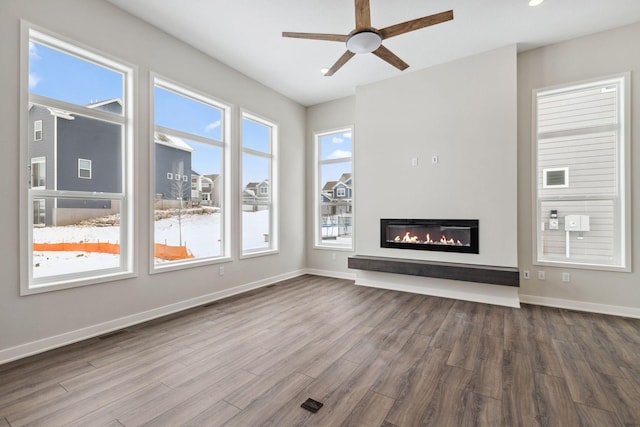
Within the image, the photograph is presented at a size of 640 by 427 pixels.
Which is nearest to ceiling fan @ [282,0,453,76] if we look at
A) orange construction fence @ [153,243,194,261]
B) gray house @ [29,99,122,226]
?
gray house @ [29,99,122,226]

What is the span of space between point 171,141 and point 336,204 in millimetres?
3242

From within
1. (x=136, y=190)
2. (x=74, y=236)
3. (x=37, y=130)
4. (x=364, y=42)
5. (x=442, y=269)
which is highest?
(x=364, y=42)

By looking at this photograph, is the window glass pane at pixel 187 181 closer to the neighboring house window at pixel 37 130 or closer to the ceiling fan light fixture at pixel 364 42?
the neighboring house window at pixel 37 130

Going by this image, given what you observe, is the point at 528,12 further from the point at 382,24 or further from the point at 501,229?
the point at 501,229

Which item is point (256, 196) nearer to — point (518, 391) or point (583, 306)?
point (518, 391)

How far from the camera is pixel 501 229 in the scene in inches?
161

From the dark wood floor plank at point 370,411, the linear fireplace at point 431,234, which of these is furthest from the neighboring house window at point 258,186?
the dark wood floor plank at point 370,411

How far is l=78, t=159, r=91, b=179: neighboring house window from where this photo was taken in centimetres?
304

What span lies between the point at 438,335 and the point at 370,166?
3056 mm

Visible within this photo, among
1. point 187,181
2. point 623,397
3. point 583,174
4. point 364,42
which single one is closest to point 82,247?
point 187,181

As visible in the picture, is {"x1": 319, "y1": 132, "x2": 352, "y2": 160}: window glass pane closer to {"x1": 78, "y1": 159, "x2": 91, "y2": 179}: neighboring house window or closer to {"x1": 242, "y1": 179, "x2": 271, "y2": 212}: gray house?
{"x1": 242, "y1": 179, "x2": 271, "y2": 212}: gray house

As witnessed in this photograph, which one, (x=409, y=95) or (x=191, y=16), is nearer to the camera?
(x=191, y=16)

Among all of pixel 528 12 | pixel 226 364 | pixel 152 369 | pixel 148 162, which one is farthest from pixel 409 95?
pixel 152 369

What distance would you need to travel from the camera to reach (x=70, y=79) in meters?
2.96
